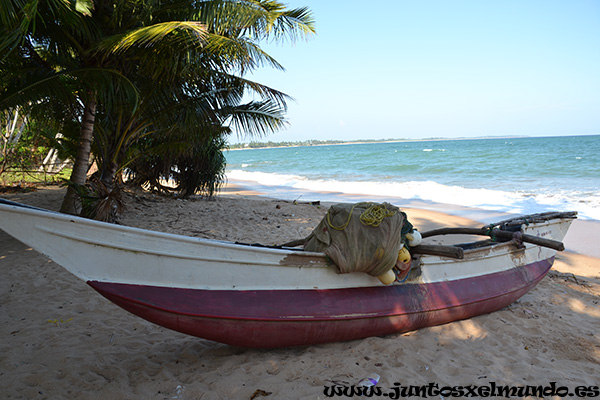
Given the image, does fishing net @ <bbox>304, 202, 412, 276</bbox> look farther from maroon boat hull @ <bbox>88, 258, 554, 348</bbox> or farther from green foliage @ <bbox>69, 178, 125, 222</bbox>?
green foliage @ <bbox>69, 178, 125, 222</bbox>

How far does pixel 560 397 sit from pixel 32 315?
449 centimetres

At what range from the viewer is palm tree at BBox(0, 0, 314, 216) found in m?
5.07

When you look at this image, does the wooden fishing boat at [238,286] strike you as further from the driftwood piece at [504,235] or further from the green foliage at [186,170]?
the green foliage at [186,170]

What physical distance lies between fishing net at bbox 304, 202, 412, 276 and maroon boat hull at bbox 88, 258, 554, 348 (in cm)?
27

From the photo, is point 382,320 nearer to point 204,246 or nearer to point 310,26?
point 204,246

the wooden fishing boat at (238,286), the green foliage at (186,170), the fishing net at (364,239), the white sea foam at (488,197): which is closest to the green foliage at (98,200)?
the green foliage at (186,170)

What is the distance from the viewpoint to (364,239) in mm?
3176

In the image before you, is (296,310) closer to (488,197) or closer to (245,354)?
(245,354)

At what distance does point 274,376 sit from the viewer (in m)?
2.76

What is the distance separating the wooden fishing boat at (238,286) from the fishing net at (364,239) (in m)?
0.14

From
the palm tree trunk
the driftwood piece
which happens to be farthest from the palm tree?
the driftwood piece

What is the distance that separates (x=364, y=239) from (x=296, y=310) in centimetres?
77

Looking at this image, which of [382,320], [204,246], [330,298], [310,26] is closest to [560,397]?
[382,320]

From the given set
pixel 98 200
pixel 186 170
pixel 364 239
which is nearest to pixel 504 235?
pixel 364 239
